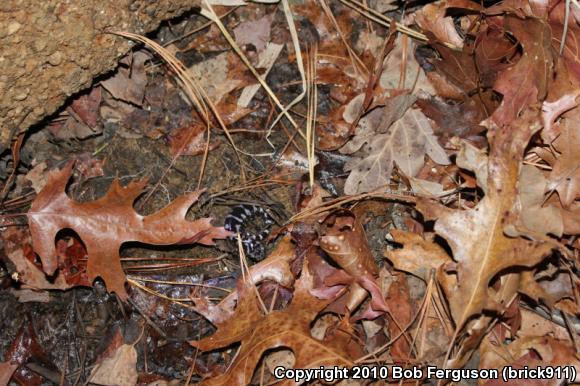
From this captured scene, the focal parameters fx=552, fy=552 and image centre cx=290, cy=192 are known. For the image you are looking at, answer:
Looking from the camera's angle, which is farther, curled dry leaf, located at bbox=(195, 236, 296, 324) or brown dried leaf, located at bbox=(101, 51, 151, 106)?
brown dried leaf, located at bbox=(101, 51, 151, 106)

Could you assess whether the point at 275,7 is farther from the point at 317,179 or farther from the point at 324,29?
the point at 317,179

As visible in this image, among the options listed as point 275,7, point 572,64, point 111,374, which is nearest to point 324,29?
point 275,7

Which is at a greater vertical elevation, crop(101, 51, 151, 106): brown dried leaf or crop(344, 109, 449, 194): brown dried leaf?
crop(101, 51, 151, 106): brown dried leaf

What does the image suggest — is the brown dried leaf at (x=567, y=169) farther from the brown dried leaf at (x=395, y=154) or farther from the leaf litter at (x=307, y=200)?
the brown dried leaf at (x=395, y=154)

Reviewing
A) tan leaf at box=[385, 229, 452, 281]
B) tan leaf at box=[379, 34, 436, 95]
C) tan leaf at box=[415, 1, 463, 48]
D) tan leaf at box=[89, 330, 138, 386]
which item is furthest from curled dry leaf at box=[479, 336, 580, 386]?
tan leaf at box=[89, 330, 138, 386]

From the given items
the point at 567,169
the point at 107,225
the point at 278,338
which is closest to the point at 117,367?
the point at 107,225

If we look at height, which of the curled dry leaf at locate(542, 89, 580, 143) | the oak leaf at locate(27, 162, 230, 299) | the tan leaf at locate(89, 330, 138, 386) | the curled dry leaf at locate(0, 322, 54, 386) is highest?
the curled dry leaf at locate(542, 89, 580, 143)

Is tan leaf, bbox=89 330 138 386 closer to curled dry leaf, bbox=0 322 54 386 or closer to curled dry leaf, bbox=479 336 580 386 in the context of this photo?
curled dry leaf, bbox=0 322 54 386
